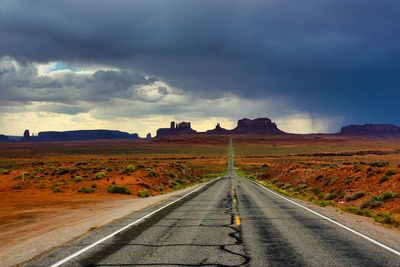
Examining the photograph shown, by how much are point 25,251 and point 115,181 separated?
22548mm

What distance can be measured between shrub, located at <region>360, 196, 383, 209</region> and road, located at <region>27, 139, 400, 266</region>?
576 cm

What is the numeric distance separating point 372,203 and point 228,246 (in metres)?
11.3

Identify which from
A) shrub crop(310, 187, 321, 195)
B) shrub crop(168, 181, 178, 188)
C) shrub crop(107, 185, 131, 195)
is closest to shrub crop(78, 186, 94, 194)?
shrub crop(107, 185, 131, 195)

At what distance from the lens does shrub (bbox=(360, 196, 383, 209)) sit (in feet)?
47.8

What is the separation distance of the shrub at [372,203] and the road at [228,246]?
5.76 m

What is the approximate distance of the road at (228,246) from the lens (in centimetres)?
602

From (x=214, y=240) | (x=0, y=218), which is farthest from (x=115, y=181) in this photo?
(x=214, y=240)

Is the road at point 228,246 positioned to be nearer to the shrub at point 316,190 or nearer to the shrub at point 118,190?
the shrub at point 316,190

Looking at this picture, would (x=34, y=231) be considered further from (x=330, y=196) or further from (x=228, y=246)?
(x=330, y=196)

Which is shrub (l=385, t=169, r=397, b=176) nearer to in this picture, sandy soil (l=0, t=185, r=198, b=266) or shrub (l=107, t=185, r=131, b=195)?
sandy soil (l=0, t=185, r=198, b=266)

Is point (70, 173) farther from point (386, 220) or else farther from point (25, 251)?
point (386, 220)

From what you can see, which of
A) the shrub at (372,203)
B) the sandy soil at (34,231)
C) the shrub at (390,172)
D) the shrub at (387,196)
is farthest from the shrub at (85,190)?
the shrub at (390,172)

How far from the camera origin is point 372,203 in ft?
48.6

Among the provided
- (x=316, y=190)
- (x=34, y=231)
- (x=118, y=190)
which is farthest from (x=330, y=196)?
(x=34, y=231)
